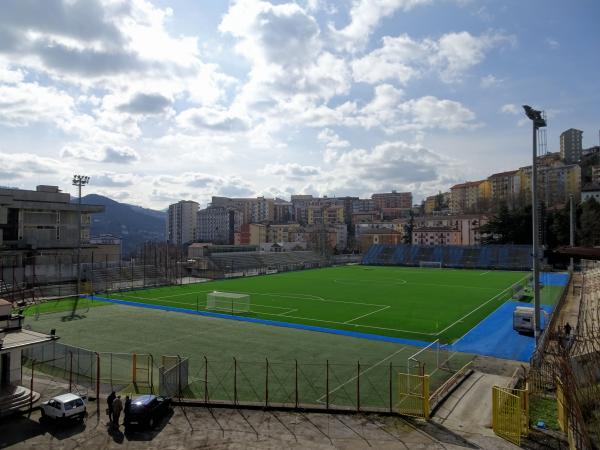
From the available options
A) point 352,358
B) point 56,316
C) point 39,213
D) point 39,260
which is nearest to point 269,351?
point 352,358

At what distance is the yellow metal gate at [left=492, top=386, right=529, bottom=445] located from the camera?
14.0 m

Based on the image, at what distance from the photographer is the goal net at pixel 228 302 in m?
39.1

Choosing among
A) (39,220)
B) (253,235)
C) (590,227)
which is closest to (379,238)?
(253,235)

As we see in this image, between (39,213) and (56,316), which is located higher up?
(39,213)

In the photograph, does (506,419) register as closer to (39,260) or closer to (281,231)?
(39,260)

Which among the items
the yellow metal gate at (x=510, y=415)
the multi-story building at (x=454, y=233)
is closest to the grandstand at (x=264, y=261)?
the multi-story building at (x=454, y=233)

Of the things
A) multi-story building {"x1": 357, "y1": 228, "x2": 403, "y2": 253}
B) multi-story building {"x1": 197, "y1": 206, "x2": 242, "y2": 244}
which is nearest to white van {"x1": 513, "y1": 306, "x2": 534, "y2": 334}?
multi-story building {"x1": 357, "y1": 228, "x2": 403, "y2": 253}

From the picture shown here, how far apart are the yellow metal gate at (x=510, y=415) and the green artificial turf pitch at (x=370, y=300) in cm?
1399

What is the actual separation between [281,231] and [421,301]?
112453 millimetres

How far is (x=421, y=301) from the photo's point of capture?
1725 inches

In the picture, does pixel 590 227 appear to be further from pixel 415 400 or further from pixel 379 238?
pixel 379 238

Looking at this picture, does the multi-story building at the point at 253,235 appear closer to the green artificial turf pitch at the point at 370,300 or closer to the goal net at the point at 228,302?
the green artificial turf pitch at the point at 370,300

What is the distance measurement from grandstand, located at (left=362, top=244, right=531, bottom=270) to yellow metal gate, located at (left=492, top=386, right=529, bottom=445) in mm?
74057

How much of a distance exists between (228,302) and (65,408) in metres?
24.9
